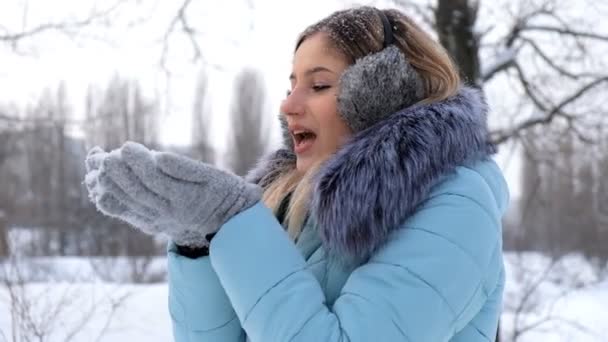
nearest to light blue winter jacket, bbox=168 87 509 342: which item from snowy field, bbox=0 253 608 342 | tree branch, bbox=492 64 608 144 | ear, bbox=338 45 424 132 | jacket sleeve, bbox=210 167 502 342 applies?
jacket sleeve, bbox=210 167 502 342

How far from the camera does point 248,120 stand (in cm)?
2378

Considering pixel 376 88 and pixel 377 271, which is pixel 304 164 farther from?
pixel 377 271

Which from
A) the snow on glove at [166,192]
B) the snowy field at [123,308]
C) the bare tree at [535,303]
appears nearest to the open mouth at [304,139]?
the snow on glove at [166,192]

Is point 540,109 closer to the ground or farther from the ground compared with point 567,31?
closer to the ground

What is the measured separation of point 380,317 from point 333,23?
0.56m

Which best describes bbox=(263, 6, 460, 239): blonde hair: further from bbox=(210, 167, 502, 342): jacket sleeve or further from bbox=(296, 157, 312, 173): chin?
bbox=(210, 167, 502, 342): jacket sleeve

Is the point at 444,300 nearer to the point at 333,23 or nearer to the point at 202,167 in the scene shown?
the point at 202,167

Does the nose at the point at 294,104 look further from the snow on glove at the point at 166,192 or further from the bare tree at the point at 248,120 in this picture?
the bare tree at the point at 248,120

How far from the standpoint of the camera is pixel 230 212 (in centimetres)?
88

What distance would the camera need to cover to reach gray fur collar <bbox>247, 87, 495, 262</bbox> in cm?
88

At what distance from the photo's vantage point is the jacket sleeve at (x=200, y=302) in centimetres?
95

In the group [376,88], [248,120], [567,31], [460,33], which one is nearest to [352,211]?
[376,88]

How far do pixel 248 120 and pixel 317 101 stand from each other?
2289 cm

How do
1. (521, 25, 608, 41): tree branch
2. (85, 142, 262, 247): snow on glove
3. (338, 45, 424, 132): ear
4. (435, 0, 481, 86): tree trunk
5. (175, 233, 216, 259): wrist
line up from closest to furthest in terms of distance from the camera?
(85, 142, 262, 247): snow on glove, (175, 233, 216, 259): wrist, (338, 45, 424, 132): ear, (435, 0, 481, 86): tree trunk, (521, 25, 608, 41): tree branch
